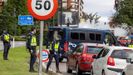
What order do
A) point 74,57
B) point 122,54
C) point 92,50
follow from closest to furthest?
point 122,54 → point 92,50 → point 74,57

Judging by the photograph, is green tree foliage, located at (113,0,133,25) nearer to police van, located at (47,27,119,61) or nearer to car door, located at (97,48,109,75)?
police van, located at (47,27,119,61)

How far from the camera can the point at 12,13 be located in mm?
110375

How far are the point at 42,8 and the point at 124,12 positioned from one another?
7381 centimetres

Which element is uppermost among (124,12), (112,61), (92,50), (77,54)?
(112,61)

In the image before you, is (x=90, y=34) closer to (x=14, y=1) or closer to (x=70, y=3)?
(x=14, y=1)

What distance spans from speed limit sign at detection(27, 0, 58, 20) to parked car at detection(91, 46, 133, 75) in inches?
249

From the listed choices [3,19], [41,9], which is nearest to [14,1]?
[3,19]

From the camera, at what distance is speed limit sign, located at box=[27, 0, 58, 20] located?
1156 cm

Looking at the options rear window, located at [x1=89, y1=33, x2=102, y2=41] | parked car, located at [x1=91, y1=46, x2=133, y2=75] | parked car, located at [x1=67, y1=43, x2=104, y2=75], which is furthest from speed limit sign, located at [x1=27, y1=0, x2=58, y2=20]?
rear window, located at [x1=89, y1=33, x2=102, y2=41]

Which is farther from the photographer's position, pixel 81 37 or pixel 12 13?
pixel 12 13

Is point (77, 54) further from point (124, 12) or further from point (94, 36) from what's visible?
point (124, 12)

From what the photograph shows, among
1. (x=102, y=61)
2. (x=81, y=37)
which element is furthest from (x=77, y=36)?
(x=102, y=61)

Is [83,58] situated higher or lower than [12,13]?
higher

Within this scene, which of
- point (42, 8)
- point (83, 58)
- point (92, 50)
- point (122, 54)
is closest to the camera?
point (42, 8)
